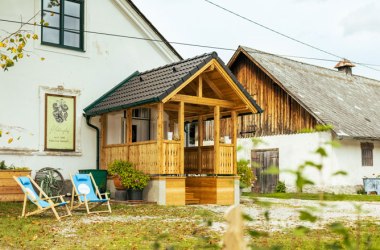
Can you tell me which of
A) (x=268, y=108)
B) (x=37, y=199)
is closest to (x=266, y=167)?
(x=268, y=108)

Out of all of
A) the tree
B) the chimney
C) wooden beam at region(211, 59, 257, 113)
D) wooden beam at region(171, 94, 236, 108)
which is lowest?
wooden beam at region(171, 94, 236, 108)

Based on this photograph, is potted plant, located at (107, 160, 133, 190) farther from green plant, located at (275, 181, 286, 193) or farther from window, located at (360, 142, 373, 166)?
window, located at (360, 142, 373, 166)

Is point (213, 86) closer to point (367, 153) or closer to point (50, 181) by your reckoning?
point (50, 181)

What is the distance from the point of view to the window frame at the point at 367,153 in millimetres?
24091

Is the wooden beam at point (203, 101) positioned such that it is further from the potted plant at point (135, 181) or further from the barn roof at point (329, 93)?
the barn roof at point (329, 93)

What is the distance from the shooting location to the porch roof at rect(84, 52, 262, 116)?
13891 mm

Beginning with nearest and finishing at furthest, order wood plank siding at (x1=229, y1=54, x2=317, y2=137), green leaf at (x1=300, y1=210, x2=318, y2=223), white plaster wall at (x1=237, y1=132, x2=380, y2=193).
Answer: green leaf at (x1=300, y1=210, x2=318, y2=223) → white plaster wall at (x1=237, y1=132, x2=380, y2=193) → wood plank siding at (x1=229, y1=54, x2=317, y2=137)

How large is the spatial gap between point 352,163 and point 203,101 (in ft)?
36.5

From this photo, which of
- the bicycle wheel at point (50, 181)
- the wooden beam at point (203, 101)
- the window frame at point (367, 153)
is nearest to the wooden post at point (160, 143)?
the wooden beam at point (203, 101)

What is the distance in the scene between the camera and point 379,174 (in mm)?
24984

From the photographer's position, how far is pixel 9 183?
14125 millimetres

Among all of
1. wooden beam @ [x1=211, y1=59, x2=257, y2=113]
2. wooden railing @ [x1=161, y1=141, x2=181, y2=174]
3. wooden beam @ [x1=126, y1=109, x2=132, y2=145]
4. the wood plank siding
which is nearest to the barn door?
the wood plank siding

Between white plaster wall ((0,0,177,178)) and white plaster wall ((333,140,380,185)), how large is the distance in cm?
883

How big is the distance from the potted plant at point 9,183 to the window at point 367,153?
15.6 m
